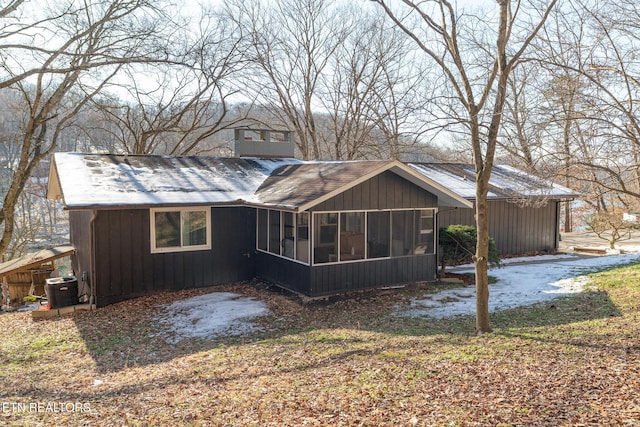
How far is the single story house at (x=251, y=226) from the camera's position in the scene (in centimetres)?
1019

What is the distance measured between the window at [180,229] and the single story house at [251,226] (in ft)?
0.08

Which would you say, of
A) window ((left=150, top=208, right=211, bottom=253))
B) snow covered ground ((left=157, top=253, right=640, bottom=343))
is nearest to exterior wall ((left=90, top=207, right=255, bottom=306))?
window ((left=150, top=208, right=211, bottom=253))

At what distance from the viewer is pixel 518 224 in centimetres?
1673

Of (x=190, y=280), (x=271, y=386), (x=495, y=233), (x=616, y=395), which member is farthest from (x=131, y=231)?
(x=495, y=233)

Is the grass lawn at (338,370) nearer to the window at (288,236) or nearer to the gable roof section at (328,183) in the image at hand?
the window at (288,236)

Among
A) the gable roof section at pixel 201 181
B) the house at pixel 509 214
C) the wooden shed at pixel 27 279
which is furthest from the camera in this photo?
the house at pixel 509 214

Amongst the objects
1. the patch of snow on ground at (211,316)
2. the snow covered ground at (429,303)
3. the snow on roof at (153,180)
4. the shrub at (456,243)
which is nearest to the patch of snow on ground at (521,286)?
the snow covered ground at (429,303)

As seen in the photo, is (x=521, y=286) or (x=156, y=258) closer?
(x=156, y=258)

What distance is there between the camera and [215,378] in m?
6.03

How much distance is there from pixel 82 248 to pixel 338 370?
28.4 ft

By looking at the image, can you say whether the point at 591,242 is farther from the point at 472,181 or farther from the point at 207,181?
the point at 207,181

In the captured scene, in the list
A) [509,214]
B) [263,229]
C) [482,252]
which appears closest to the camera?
[482,252]

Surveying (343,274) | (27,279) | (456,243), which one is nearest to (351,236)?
(343,274)

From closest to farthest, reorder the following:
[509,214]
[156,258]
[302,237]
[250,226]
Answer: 1. [302,237]
2. [156,258]
3. [250,226]
4. [509,214]
